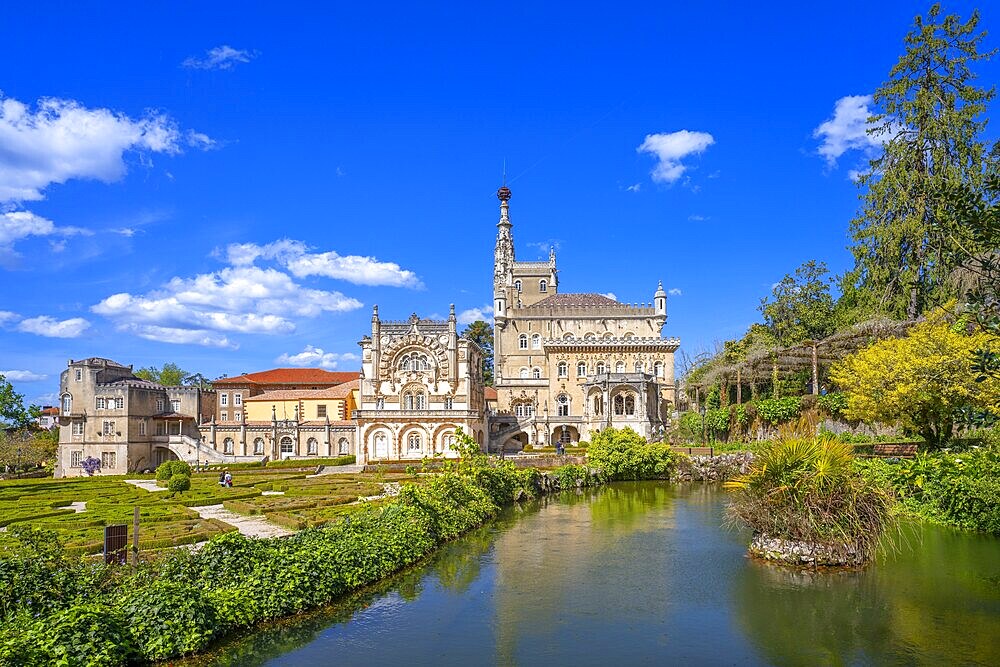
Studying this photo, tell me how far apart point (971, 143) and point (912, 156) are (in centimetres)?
304

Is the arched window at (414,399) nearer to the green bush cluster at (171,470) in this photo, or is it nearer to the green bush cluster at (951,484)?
the green bush cluster at (171,470)

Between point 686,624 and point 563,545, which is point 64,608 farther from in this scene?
point 563,545

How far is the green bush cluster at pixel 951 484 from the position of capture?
Answer: 21172 mm

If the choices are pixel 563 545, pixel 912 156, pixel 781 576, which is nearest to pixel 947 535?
pixel 781 576

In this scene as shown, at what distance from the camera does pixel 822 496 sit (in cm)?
1698

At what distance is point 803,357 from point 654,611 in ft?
117

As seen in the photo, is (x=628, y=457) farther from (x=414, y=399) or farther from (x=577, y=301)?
(x=577, y=301)

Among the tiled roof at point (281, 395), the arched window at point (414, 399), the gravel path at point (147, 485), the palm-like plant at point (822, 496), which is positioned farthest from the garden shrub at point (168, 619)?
the tiled roof at point (281, 395)

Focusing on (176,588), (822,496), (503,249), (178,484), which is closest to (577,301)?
(503,249)

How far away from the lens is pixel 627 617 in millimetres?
14078

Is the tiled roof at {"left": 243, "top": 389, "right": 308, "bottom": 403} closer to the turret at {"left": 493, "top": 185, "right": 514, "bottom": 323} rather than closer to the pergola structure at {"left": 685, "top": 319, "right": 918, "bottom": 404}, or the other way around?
the turret at {"left": 493, "top": 185, "right": 514, "bottom": 323}

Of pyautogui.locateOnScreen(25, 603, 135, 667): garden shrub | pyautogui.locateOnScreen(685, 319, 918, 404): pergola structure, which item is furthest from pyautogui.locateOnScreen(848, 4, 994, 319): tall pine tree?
pyautogui.locateOnScreen(25, 603, 135, 667): garden shrub

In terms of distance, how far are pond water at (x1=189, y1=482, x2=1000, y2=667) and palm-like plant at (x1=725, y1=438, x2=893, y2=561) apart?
0.90 m

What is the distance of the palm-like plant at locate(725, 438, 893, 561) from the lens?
16938 millimetres
